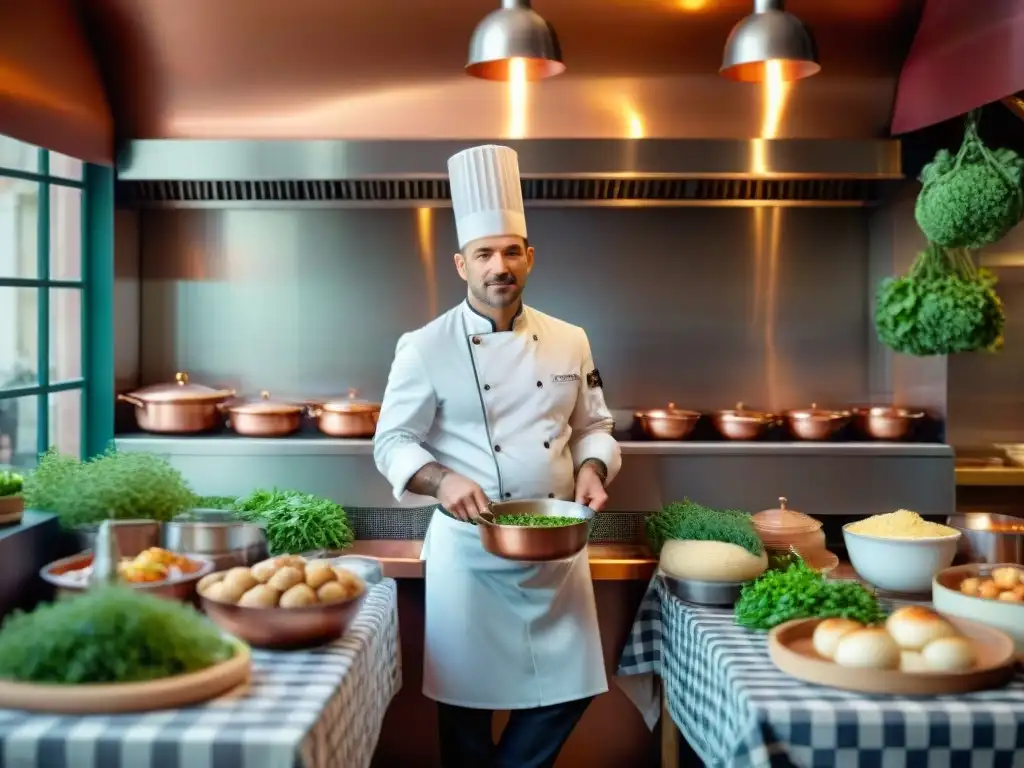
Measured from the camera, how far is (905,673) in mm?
2133

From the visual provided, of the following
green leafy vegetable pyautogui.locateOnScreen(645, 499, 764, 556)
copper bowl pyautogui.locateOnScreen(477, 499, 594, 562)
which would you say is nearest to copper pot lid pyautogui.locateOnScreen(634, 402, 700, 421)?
green leafy vegetable pyautogui.locateOnScreen(645, 499, 764, 556)

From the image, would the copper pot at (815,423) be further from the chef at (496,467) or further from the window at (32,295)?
the window at (32,295)

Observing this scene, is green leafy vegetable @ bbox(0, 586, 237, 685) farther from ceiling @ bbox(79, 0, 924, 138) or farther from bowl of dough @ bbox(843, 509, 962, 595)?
ceiling @ bbox(79, 0, 924, 138)

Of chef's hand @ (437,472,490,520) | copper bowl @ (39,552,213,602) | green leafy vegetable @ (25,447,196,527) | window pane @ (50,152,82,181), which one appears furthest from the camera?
window pane @ (50,152,82,181)

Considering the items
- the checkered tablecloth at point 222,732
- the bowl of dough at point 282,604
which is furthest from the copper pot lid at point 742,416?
the checkered tablecloth at point 222,732

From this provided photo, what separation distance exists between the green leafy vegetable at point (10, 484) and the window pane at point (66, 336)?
182 centimetres

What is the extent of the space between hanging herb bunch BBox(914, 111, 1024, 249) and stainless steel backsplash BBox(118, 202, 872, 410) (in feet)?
A: 3.72

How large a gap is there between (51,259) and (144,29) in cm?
100

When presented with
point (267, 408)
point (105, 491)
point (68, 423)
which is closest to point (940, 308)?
point (267, 408)

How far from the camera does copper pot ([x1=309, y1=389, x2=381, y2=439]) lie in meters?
4.53

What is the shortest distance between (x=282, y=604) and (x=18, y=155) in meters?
2.67

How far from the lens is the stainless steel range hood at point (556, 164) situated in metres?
4.36

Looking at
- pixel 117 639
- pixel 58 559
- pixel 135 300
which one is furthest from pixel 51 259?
pixel 117 639

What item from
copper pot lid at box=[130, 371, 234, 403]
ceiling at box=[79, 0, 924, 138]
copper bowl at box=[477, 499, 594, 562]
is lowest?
copper bowl at box=[477, 499, 594, 562]
